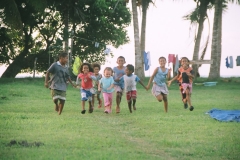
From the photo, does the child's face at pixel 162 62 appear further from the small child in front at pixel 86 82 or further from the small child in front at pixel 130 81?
the small child in front at pixel 86 82

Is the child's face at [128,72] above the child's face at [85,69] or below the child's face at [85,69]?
below

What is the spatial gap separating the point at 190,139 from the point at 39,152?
2.64 meters

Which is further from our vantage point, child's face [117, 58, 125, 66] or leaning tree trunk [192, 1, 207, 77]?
leaning tree trunk [192, 1, 207, 77]

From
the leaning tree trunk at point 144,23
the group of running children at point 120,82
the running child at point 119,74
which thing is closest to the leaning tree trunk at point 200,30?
the leaning tree trunk at point 144,23

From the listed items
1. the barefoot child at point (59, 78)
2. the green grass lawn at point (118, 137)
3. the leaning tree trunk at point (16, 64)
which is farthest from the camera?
the leaning tree trunk at point (16, 64)

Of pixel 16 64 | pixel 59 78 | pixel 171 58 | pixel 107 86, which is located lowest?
pixel 107 86

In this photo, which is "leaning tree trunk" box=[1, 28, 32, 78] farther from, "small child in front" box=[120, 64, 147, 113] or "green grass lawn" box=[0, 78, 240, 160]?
"green grass lawn" box=[0, 78, 240, 160]

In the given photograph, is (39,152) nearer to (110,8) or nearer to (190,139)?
(190,139)

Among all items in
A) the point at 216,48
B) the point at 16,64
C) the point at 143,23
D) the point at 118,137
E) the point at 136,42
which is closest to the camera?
the point at 118,137

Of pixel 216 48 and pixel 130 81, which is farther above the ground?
pixel 216 48

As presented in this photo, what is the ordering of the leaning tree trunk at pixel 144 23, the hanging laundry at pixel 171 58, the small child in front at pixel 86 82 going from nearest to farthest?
the small child in front at pixel 86 82, the hanging laundry at pixel 171 58, the leaning tree trunk at pixel 144 23

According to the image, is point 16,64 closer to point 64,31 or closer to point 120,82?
point 64,31

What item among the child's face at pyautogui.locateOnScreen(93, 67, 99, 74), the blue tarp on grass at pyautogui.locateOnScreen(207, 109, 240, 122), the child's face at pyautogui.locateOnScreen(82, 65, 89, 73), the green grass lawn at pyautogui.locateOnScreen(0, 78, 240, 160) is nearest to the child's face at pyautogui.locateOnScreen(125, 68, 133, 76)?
the child's face at pyautogui.locateOnScreen(82, 65, 89, 73)

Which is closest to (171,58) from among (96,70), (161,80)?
(96,70)
